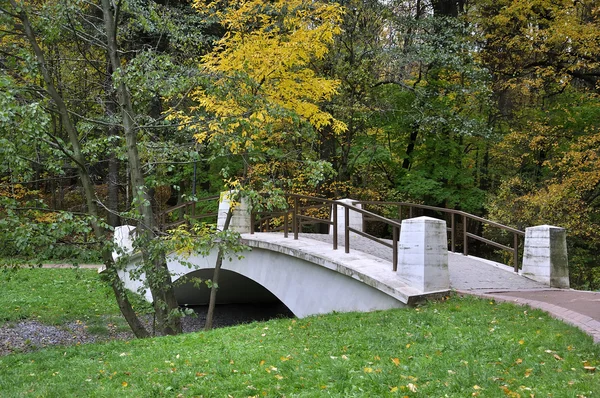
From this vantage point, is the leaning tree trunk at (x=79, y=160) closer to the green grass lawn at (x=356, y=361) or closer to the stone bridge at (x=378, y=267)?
the stone bridge at (x=378, y=267)

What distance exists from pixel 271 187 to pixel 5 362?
502 cm

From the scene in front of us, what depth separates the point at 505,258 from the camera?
19.0m

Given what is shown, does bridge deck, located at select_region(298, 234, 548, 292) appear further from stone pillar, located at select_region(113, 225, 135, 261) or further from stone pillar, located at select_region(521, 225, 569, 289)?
stone pillar, located at select_region(113, 225, 135, 261)

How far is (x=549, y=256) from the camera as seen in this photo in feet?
33.2

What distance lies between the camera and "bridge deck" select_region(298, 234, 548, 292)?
9.52 meters

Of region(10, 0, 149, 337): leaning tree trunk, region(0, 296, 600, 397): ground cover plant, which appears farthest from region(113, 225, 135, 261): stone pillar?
region(0, 296, 600, 397): ground cover plant

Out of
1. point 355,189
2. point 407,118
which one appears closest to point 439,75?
point 407,118

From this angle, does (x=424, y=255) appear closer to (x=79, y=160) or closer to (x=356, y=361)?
(x=356, y=361)

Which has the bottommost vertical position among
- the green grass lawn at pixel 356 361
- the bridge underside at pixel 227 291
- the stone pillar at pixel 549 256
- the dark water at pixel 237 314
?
the dark water at pixel 237 314

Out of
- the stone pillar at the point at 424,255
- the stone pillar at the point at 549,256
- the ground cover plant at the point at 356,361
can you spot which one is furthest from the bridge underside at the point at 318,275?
the stone pillar at the point at 549,256

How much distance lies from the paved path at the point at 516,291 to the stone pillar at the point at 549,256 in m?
0.22

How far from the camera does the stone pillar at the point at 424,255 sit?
8609 millimetres

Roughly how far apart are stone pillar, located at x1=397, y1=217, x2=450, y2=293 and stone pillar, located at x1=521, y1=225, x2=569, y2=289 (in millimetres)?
2573

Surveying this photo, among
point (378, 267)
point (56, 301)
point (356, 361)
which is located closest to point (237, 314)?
point (56, 301)
